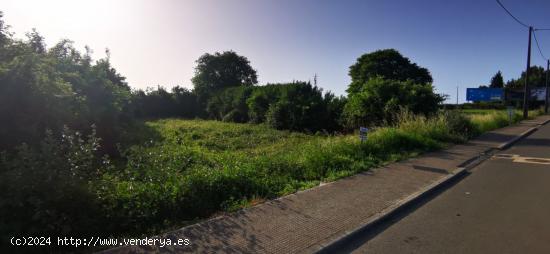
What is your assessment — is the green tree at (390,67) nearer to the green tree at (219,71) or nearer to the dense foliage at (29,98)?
the green tree at (219,71)

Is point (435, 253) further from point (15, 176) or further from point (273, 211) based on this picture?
A: point (15, 176)

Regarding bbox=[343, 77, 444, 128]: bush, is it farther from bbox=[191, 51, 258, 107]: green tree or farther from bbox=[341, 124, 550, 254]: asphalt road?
bbox=[191, 51, 258, 107]: green tree

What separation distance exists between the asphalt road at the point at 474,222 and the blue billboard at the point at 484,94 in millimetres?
64150

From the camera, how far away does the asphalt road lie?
4.25 meters

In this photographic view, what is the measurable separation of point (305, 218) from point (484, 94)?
229ft

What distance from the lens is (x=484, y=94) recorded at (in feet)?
209

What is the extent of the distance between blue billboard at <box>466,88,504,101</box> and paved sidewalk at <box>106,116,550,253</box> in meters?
65.3

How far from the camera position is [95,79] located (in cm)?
1146

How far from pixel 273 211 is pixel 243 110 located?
89.6ft

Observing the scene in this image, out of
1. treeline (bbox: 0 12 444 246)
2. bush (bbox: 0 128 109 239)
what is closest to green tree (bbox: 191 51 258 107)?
treeline (bbox: 0 12 444 246)

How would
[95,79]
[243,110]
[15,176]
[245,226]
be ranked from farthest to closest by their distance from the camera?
→ [243,110], [95,79], [245,226], [15,176]

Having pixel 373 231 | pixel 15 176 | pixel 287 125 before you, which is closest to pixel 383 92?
pixel 287 125

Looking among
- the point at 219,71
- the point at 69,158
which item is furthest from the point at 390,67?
the point at 69,158

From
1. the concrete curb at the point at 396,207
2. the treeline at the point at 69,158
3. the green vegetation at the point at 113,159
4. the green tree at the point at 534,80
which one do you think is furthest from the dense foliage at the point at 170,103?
the green tree at the point at 534,80
